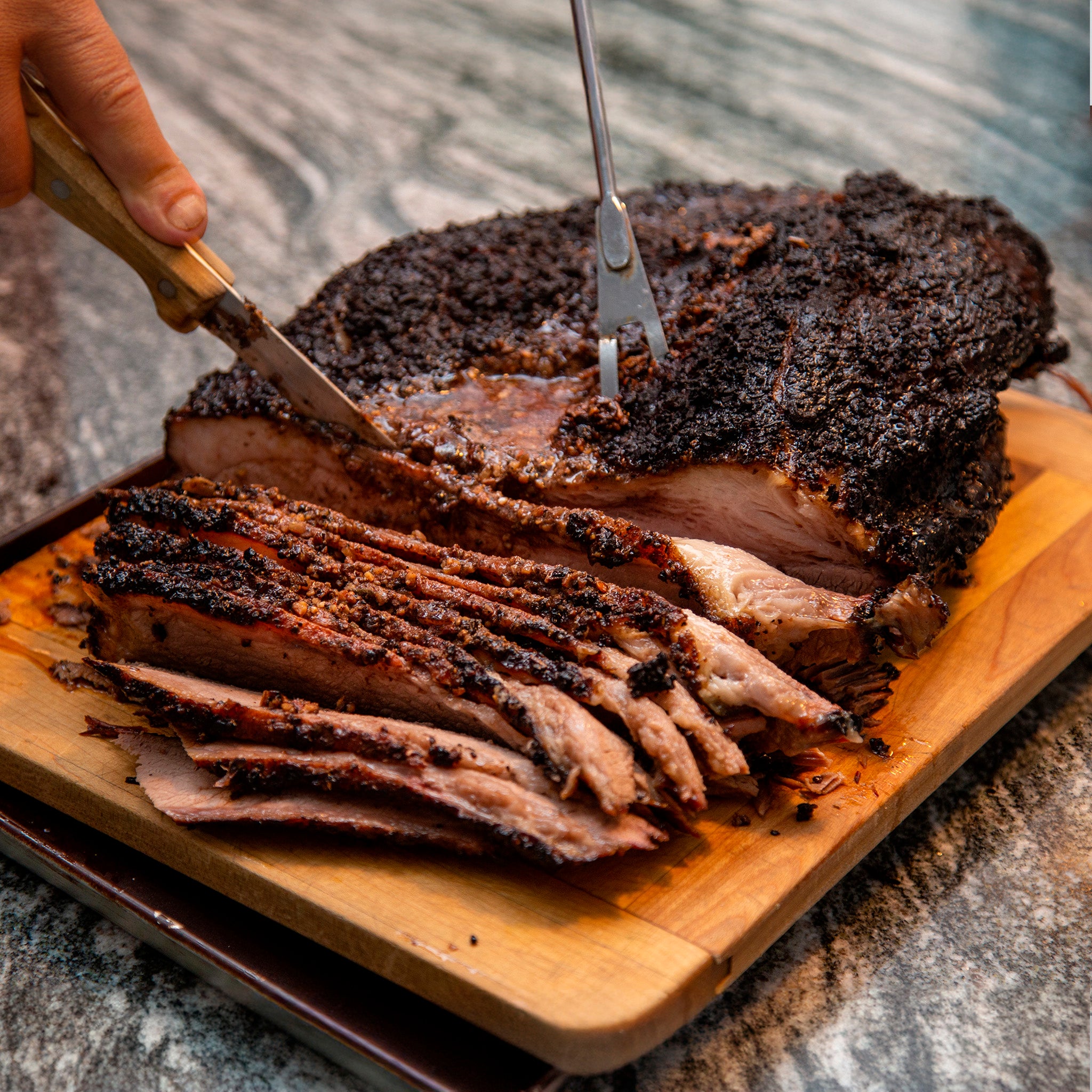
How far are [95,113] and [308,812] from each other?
189 cm

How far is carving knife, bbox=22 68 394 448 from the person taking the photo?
9.84 ft

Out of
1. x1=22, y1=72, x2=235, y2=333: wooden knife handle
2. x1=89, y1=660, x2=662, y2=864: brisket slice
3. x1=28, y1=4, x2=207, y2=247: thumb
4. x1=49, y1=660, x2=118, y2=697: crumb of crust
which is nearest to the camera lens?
x1=89, y1=660, x2=662, y2=864: brisket slice

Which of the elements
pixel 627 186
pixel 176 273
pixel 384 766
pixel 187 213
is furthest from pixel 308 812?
pixel 627 186

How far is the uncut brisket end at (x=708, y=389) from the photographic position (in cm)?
300

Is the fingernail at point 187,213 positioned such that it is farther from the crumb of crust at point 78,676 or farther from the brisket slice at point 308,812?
the brisket slice at point 308,812

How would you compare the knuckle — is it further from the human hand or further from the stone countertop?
the stone countertop

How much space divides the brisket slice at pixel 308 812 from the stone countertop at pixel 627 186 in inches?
16.6

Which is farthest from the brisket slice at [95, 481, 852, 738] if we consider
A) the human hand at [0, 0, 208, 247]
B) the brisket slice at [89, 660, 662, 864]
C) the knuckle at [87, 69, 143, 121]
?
the knuckle at [87, 69, 143, 121]

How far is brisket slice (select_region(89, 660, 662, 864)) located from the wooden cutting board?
0.49 feet

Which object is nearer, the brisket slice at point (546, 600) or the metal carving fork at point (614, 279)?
the brisket slice at point (546, 600)

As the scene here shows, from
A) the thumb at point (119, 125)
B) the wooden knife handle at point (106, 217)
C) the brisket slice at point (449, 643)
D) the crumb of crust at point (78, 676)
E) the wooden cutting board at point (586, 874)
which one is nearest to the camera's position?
the wooden cutting board at point (586, 874)

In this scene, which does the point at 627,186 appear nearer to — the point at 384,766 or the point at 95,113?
the point at 95,113

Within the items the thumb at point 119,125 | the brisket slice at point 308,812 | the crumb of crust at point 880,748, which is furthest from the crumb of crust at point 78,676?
the crumb of crust at point 880,748

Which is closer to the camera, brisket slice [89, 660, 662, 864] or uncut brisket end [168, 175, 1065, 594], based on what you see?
brisket slice [89, 660, 662, 864]
